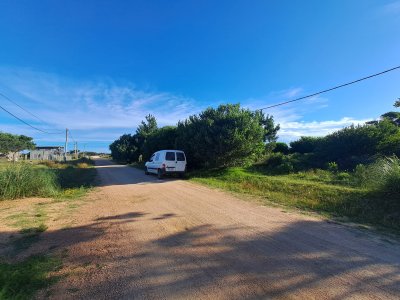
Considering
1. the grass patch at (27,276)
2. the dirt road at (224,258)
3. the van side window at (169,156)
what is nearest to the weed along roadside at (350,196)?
the dirt road at (224,258)

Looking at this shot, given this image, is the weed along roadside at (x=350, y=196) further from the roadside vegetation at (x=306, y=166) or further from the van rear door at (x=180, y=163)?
the van rear door at (x=180, y=163)

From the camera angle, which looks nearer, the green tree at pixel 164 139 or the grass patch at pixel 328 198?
the grass patch at pixel 328 198

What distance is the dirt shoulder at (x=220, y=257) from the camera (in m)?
3.34

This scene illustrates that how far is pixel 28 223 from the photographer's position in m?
6.33

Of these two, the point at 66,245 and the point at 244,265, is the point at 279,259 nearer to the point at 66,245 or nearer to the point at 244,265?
the point at 244,265

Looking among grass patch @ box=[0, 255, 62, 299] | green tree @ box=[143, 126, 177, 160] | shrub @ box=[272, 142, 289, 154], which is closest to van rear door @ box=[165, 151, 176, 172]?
green tree @ box=[143, 126, 177, 160]

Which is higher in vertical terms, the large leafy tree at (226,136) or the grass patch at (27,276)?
the large leafy tree at (226,136)

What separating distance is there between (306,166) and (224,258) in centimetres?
1600

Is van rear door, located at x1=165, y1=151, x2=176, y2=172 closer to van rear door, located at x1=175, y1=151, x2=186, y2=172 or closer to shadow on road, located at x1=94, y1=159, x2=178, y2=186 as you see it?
van rear door, located at x1=175, y1=151, x2=186, y2=172

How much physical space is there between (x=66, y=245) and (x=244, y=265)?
3206 millimetres

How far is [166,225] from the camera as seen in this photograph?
6230 millimetres

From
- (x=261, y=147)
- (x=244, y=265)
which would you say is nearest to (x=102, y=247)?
(x=244, y=265)

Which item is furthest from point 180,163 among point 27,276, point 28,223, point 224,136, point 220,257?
point 27,276

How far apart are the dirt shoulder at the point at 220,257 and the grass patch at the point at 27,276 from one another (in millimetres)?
188
